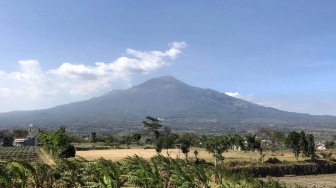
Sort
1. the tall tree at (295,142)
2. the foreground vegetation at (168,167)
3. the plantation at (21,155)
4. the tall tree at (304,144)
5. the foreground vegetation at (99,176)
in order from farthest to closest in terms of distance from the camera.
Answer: the tall tree at (304,144) < the tall tree at (295,142) < the plantation at (21,155) < the foreground vegetation at (168,167) < the foreground vegetation at (99,176)

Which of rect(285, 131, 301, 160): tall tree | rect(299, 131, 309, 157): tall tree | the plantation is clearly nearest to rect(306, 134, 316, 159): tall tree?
rect(299, 131, 309, 157): tall tree

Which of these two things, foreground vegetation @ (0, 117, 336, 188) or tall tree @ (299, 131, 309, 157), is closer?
foreground vegetation @ (0, 117, 336, 188)

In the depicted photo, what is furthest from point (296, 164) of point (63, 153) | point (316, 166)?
point (63, 153)

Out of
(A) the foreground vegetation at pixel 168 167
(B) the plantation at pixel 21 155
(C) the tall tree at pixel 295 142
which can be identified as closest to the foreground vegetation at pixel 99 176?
(A) the foreground vegetation at pixel 168 167

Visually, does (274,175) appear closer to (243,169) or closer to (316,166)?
(243,169)

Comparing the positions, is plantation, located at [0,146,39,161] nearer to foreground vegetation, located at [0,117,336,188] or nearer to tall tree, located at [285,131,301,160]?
foreground vegetation, located at [0,117,336,188]

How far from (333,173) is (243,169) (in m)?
14.8

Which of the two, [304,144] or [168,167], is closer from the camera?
[168,167]

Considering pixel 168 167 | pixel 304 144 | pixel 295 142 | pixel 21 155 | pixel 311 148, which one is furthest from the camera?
pixel 311 148

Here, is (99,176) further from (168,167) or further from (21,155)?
(21,155)

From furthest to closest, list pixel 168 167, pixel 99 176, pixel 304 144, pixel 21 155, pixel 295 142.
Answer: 1. pixel 304 144
2. pixel 295 142
3. pixel 21 155
4. pixel 168 167
5. pixel 99 176

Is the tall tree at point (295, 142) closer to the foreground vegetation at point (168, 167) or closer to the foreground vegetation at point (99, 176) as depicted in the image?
the foreground vegetation at point (168, 167)

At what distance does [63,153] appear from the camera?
45.6m

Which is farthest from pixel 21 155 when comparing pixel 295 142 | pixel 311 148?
pixel 311 148
